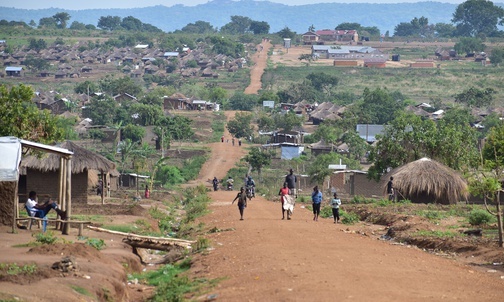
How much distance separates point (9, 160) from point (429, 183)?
65.1 feet

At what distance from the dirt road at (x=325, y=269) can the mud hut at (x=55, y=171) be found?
912cm

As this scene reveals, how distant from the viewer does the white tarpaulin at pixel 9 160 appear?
20828mm

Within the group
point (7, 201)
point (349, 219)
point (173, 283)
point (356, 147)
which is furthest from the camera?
point (356, 147)

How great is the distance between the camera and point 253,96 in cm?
9850

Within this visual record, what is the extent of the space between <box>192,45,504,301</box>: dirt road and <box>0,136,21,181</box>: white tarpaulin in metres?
4.17

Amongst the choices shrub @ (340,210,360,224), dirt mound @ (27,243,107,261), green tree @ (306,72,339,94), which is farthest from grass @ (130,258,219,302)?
green tree @ (306,72,339,94)

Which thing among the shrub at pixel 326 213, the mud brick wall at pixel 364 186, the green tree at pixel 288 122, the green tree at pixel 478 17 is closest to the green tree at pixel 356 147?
the green tree at pixel 288 122

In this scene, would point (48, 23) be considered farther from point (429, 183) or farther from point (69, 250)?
point (69, 250)

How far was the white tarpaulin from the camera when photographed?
20.8 m

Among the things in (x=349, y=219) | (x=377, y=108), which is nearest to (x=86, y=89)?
(x=377, y=108)

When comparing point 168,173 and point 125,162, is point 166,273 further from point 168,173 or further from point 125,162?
point 125,162

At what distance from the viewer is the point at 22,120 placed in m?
28.6

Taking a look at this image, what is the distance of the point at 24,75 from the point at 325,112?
52.6 m

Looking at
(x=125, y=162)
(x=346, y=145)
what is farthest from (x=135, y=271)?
(x=346, y=145)
